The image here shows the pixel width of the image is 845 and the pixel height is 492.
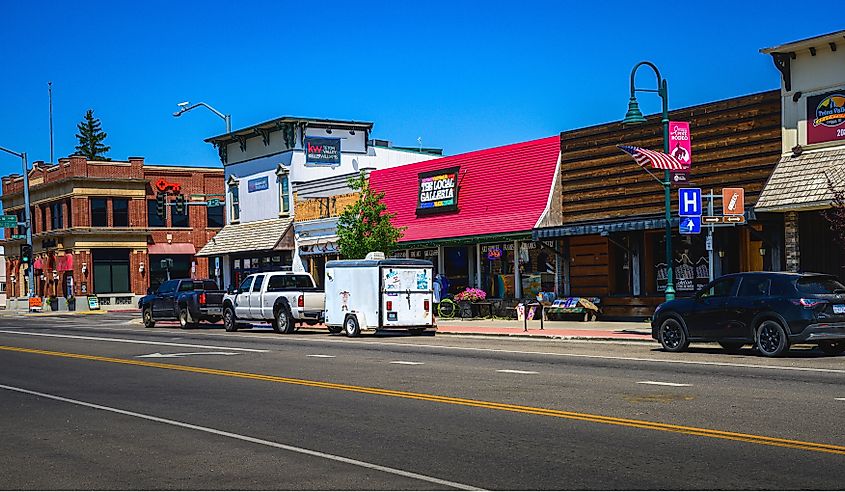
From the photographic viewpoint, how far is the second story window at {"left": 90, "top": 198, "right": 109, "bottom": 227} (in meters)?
70.4

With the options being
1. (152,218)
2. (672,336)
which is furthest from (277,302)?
(152,218)

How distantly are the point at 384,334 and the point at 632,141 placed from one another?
994 centimetres

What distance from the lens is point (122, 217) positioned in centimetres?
7138

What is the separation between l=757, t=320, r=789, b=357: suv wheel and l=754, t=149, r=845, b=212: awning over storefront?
263 inches

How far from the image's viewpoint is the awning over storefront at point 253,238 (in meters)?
48.7

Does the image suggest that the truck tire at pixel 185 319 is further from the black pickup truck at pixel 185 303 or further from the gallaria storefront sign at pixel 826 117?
the gallaria storefront sign at pixel 826 117

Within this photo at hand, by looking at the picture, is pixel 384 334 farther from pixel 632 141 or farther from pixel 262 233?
pixel 262 233

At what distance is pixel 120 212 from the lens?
71312 millimetres

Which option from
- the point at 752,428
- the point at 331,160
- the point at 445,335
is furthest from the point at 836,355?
the point at 331,160

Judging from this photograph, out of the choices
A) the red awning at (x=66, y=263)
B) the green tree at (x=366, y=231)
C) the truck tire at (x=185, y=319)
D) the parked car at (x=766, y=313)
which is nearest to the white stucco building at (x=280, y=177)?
the green tree at (x=366, y=231)

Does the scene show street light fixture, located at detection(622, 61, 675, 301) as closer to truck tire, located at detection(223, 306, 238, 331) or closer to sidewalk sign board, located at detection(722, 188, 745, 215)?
sidewalk sign board, located at detection(722, 188, 745, 215)

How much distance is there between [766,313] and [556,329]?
35.3ft

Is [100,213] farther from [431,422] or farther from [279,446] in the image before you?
→ [279,446]

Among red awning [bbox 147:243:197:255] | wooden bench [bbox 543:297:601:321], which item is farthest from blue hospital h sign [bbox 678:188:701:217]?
red awning [bbox 147:243:197:255]
